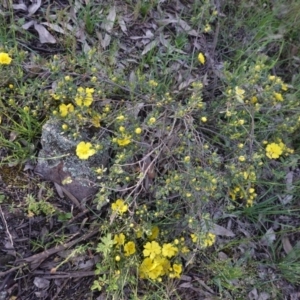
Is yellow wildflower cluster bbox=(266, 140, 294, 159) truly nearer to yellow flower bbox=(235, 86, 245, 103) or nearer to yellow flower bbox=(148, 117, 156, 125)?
yellow flower bbox=(235, 86, 245, 103)

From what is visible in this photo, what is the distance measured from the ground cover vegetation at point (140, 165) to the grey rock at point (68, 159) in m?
0.04

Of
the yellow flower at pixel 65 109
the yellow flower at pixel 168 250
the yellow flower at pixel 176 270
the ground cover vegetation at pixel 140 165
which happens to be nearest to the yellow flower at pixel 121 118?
Result: the ground cover vegetation at pixel 140 165

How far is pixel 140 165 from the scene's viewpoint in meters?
2.13

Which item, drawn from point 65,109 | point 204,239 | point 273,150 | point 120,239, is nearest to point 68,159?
point 65,109

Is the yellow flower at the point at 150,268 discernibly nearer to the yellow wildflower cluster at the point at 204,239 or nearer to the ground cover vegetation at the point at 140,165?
the ground cover vegetation at the point at 140,165

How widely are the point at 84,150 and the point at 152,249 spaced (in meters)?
0.62

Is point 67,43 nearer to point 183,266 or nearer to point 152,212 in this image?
point 152,212

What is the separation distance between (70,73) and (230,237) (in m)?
1.33

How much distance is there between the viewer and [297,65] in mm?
3000

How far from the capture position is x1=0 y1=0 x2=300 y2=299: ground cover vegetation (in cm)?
213

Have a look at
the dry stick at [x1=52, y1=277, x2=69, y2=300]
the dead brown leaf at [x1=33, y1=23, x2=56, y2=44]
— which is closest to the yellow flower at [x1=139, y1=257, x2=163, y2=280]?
the dry stick at [x1=52, y1=277, x2=69, y2=300]

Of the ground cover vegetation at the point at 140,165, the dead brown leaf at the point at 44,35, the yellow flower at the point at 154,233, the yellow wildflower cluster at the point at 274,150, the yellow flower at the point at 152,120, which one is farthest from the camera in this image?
the dead brown leaf at the point at 44,35

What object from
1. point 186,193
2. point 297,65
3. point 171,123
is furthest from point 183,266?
point 297,65

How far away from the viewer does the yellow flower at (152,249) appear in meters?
2.16
